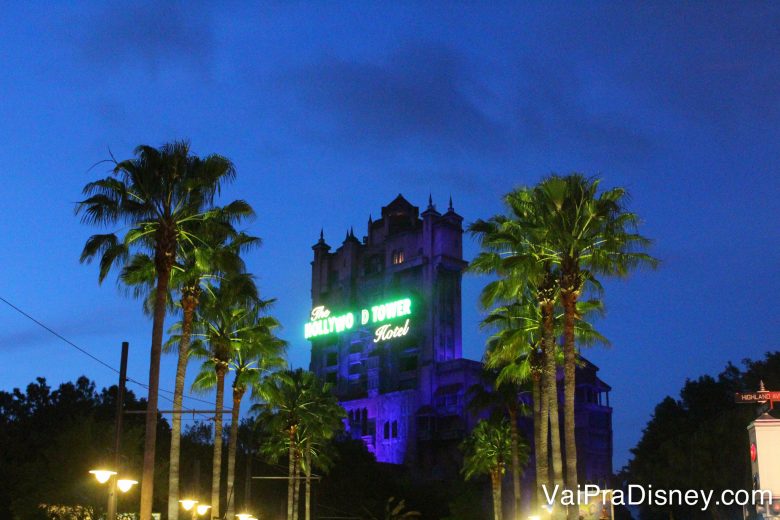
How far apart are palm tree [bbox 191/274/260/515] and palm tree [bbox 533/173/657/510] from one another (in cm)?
1333

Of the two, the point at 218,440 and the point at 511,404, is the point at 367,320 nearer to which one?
the point at 511,404

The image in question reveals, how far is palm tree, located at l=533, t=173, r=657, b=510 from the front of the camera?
27.7 m

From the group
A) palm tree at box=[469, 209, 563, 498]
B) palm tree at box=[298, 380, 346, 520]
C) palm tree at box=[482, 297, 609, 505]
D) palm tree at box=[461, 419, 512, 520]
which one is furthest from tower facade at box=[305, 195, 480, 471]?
palm tree at box=[469, 209, 563, 498]

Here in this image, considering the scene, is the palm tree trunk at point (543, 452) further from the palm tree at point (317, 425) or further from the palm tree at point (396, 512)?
the palm tree at point (396, 512)

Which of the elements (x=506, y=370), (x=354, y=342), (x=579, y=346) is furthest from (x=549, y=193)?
(x=354, y=342)

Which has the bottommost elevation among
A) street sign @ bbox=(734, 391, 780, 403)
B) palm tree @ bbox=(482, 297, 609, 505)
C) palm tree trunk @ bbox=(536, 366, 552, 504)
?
palm tree trunk @ bbox=(536, 366, 552, 504)

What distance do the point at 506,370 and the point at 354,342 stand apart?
250 feet

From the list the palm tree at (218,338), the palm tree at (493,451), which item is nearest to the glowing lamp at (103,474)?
the palm tree at (218,338)

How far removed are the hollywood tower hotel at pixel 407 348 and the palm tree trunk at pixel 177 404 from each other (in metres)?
64.0

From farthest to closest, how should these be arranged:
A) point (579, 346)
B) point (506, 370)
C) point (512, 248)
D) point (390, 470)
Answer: point (390, 470) → point (506, 370) → point (579, 346) → point (512, 248)

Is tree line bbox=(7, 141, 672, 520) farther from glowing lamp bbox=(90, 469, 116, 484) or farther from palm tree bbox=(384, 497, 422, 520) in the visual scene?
palm tree bbox=(384, 497, 422, 520)

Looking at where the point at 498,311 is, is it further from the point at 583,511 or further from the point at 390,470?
the point at 390,470

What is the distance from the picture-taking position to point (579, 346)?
3409cm

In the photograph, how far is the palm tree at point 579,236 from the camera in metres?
27.7
